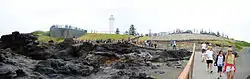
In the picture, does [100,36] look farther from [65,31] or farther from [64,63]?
[64,63]

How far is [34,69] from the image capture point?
1084 inches

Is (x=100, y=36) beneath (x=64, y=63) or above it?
above

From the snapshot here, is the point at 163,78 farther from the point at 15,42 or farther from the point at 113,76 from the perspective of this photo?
the point at 15,42

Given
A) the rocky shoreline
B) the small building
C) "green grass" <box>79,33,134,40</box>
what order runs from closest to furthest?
the rocky shoreline < "green grass" <box>79,33,134,40</box> < the small building

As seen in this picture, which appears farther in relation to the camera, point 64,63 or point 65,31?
point 65,31

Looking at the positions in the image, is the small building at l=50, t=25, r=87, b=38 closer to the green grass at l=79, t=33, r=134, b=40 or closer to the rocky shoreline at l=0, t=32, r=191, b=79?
the green grass at l=79, t=33, r=134, b=40

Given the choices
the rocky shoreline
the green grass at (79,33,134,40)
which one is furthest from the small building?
the rocky shoreline

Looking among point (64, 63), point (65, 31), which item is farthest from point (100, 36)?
point (64, 63)

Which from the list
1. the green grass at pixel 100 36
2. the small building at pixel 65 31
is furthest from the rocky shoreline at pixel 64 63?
the small building at pixel 65 31

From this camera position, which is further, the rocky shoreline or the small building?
the small building

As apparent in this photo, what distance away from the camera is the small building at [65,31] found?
4058 inches

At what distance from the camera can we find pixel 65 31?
103062 mm

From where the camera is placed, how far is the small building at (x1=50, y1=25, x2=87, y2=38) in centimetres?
10306

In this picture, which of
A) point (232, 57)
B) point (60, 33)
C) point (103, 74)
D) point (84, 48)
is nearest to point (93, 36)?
point (60, 33)
